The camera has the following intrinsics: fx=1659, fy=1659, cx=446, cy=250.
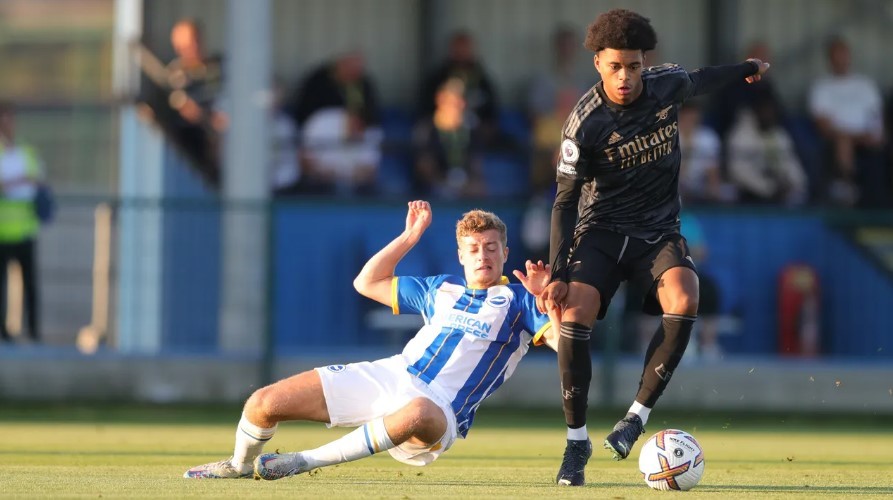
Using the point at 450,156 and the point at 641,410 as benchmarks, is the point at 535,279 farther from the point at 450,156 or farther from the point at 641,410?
the point at 450,156

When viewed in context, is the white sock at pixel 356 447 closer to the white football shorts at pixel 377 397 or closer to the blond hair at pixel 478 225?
the white football shorts at pixel 377 397

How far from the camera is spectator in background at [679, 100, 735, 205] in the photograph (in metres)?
15.6

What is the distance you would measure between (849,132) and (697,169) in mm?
2127

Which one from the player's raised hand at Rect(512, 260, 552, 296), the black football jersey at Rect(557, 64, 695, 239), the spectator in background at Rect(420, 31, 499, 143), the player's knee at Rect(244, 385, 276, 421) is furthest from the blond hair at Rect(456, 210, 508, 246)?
the spectator in background at Rect(420, 31, 499, 143)

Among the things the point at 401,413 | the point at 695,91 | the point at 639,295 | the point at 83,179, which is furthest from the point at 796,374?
the point at 83,179

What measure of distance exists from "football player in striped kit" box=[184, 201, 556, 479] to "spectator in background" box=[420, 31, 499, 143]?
873 centimetres

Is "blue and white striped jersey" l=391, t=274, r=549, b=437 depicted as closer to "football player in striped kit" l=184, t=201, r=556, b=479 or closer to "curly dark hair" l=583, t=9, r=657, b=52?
"football player in striped kit" l=184, t=201, r=556, b=479

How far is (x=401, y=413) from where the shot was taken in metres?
7.38

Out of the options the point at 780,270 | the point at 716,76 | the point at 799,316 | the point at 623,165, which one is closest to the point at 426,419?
the point at 623,165

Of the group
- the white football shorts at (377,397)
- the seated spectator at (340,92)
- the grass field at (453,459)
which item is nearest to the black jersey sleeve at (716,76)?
the grass field at (453,459)

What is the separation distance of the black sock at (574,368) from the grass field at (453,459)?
36 cm

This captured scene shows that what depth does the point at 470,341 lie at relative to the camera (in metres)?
7.61

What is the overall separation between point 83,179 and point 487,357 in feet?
56.9

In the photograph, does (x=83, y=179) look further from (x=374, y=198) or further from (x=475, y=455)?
Answer: (x=475, y=455)
